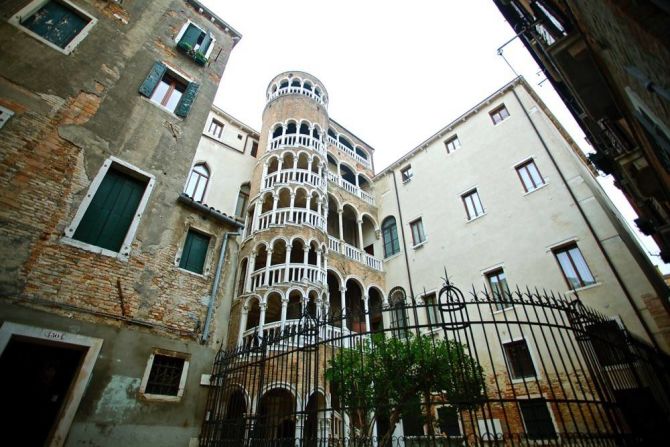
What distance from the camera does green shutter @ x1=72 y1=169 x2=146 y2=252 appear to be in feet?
23.6

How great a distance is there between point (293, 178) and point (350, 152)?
8396mm

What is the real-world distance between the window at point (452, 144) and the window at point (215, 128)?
1428 centimetres

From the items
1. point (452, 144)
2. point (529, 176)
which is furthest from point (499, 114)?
point (529, 176)

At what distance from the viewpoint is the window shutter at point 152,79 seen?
936cm

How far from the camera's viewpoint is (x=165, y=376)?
700 cm

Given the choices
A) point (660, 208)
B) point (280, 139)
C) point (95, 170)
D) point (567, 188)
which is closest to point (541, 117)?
point (567, 188)

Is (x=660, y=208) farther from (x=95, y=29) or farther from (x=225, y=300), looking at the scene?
(x=95, y=29)

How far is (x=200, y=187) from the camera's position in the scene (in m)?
17.4

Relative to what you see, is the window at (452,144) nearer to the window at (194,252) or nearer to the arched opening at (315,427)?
the window at (194,252)

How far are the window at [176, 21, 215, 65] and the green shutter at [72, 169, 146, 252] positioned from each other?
18.9ft

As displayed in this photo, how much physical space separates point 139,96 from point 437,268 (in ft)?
48.5

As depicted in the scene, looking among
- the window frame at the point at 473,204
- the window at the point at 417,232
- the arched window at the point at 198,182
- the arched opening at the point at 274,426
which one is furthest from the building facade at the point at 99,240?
the window frame at the point at 473,204

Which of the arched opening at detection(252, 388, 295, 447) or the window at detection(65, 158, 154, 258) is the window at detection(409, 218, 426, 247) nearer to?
the arched opening at detection(252, 388, 295, 447)

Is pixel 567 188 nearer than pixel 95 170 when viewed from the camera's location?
No
